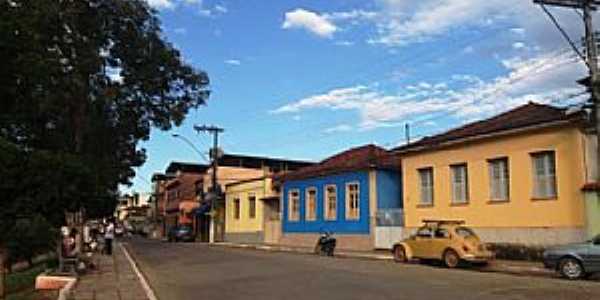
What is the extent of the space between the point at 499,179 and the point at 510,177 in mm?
772

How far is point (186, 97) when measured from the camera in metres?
32.6

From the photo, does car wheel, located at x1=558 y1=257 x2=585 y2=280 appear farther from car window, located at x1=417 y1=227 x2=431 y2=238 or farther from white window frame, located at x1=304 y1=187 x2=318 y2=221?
white window frame, located at x1=304 y1=187 x2=318 y2=221

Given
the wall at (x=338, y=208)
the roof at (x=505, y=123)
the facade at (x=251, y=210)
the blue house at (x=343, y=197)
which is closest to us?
the roof at (x=505, y=123)

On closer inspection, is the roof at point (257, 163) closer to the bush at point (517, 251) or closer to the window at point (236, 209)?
the window at point (236, 209)

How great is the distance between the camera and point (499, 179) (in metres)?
31.0

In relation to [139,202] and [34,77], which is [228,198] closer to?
[34,77]

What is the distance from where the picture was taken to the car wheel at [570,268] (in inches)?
843


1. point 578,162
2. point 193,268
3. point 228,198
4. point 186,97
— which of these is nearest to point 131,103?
point 186,97

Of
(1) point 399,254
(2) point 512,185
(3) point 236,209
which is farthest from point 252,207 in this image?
(2) point 512,185

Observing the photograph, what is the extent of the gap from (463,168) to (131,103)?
14845 millimetres

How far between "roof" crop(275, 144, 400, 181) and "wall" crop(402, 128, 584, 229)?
13.9 ft

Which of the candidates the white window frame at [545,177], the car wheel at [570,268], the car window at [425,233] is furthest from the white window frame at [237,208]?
the car wheel at [570,268]

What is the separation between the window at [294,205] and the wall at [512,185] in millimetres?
12646

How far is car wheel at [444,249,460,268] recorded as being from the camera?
2588 cm
